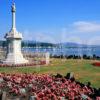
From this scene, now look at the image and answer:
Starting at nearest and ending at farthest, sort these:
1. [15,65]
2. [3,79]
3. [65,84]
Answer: [65,84] → [3,79] → [15,65]

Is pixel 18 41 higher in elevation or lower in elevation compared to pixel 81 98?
higher

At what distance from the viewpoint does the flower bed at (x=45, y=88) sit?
15366 mm

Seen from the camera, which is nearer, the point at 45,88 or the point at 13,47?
the point at 45,88

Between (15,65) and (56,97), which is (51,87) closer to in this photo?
(56,97)

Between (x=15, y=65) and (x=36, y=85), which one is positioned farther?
(x=15, y=65)

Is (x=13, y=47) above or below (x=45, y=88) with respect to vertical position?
above

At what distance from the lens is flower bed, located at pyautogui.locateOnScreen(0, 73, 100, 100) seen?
1537cm

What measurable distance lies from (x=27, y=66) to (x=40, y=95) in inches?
716

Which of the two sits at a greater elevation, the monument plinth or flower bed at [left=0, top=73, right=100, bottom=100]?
the monument plinth

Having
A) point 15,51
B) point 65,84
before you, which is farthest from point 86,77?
point 15,51

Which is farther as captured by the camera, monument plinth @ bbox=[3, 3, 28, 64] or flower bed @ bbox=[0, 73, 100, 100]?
monument plinth @ bbox=[3, 3, 28, 64]

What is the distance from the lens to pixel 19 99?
1484 cm

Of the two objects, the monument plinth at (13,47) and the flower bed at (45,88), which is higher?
the monument plinth at (13,47)

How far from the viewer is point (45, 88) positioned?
16609 mm
